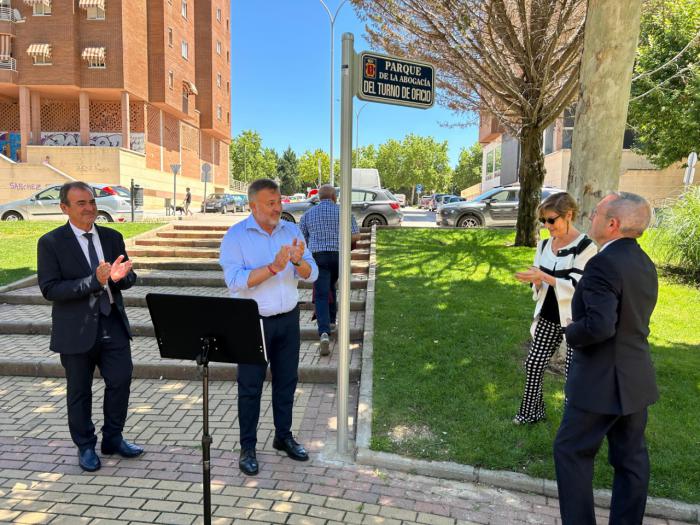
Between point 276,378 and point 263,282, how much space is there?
79cm

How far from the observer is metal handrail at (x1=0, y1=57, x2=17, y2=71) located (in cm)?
3181

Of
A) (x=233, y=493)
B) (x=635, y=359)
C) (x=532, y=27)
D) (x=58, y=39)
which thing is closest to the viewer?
(x=635, y=359)

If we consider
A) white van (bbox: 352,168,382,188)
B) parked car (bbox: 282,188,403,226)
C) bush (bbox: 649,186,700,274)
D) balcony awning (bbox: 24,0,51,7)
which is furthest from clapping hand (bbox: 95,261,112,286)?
balcony awning (bbox: 24,0,51,7)

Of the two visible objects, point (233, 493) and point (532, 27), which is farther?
point (532, 27)

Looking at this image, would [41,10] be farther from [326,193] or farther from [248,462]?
[248,462]

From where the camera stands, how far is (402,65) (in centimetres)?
374

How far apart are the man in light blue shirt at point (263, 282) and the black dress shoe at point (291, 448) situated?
0.28 metres

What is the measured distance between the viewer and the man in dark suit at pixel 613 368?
2.52 metres

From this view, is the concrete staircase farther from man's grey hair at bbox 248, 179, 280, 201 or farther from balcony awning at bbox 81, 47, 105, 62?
balcony awning at bbox 81, 47, 105, 62

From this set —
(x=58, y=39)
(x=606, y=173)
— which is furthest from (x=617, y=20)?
(x=58, y=39)

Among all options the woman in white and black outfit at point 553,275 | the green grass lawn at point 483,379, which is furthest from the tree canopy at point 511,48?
the woman in white and black outfit at point 553,275

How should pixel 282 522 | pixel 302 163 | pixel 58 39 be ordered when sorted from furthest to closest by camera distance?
pixel 302 163 < pixel 58 39 < pixel 282 522

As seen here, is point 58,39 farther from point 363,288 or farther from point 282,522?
point 282,522

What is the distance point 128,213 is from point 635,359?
19.7 meters
